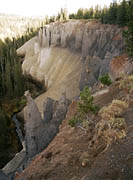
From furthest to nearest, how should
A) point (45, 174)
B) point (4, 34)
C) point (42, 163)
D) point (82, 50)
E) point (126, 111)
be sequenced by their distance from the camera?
1. point (4, 34)
2. point (82, 50)
3. point (126, 111)
4. point (42, 163)
5. point (45, 174)

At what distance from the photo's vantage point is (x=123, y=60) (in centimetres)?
2175

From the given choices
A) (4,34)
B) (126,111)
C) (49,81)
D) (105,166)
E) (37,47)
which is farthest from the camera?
(4,34)

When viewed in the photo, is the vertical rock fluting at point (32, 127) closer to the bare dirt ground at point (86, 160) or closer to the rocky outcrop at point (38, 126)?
the rocky outcrop at point (38, 126)

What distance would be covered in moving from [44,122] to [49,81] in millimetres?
21432

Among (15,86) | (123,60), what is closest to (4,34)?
(15,86)

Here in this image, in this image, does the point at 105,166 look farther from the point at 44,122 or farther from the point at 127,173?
the point at 44,122

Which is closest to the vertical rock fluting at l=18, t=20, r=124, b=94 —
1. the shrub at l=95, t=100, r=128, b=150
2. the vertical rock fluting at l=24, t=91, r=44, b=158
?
the vertical rock fluting at l=24, t=91, r=44, b=158

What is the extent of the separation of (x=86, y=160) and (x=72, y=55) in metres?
31.0

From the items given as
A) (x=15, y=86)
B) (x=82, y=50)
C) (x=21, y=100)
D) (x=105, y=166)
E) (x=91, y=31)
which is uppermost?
(x=91, y=31)

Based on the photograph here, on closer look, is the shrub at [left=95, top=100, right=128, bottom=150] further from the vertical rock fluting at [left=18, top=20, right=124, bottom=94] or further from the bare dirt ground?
the vertical rock fluting at [left=18, top=20, right=124, bottom=94]

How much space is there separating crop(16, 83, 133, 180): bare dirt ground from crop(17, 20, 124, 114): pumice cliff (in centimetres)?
1736

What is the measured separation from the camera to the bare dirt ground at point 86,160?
4831 millimetres

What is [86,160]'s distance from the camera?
19.1 ft

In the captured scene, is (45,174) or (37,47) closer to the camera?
(45,174)
